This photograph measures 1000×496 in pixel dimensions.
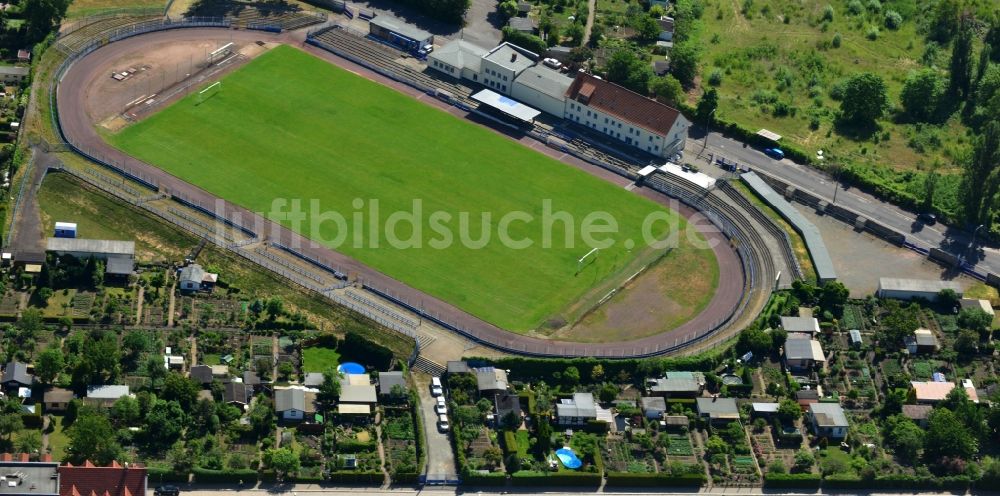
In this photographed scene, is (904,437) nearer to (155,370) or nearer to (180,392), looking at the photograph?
(180,392)

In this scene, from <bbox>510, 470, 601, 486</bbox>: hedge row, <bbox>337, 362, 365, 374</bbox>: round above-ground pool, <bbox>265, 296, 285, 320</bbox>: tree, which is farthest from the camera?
<bbox>265, 296, 285, 320</bbox>: tree

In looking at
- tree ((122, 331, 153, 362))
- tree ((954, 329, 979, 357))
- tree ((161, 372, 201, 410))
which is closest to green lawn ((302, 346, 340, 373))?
tree ((161, 372, 201, 410))

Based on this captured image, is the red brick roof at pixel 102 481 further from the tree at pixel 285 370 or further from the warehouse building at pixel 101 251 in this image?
the warehouse building at pixel 101 251

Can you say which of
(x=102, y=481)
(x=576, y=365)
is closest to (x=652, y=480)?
(x=576, y=365)

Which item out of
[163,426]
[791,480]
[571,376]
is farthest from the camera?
[571,376]

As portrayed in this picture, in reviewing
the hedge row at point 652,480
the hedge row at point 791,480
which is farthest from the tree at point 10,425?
the hedge row at point 791,480

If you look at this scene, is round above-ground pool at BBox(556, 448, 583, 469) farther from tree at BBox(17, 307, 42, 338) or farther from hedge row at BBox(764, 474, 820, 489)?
tree at BBox(17, 307, 42, 338)
